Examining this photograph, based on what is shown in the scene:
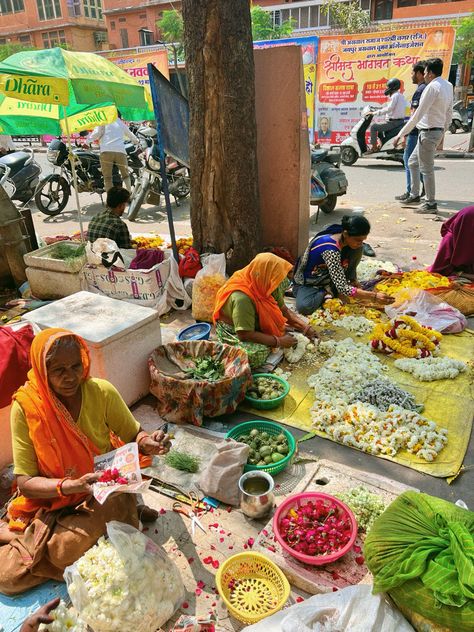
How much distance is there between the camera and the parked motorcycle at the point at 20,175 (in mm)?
9136

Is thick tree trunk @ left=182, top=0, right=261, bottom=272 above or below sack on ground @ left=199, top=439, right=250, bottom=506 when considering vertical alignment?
above

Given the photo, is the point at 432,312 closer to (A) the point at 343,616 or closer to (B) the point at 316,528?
(B) the point at 316,528

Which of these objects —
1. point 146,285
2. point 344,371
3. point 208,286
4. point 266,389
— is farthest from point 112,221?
point 344,371

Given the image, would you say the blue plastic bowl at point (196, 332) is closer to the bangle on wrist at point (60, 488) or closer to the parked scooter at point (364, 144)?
the bangle on wrist at point (60, 488)

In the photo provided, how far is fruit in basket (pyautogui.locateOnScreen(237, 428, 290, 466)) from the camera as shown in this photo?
2.90m

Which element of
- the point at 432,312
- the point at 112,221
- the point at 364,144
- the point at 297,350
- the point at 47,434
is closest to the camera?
the point at 47,434

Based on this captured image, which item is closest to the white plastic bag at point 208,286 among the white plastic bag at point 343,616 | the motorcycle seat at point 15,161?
the white plastic bag at point 343,616

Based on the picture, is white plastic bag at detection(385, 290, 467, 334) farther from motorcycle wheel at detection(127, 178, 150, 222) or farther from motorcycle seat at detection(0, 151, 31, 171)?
motorcycle seat at detection(0, 151, 31, 171)

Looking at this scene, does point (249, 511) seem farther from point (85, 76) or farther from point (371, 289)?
point (85, 76)

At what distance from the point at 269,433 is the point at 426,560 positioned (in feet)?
5.12

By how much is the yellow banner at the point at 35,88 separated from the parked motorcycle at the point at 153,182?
→ 3.28 metres

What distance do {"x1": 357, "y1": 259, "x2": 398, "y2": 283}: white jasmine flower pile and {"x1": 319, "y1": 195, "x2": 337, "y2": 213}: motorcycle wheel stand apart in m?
2.54

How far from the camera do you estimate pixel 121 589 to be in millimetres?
1876

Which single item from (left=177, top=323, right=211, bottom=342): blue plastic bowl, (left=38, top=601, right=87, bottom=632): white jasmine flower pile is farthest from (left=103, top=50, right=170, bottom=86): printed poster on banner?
(left=38, top=601, right=87, bottom=632): white jasmine flower pile
